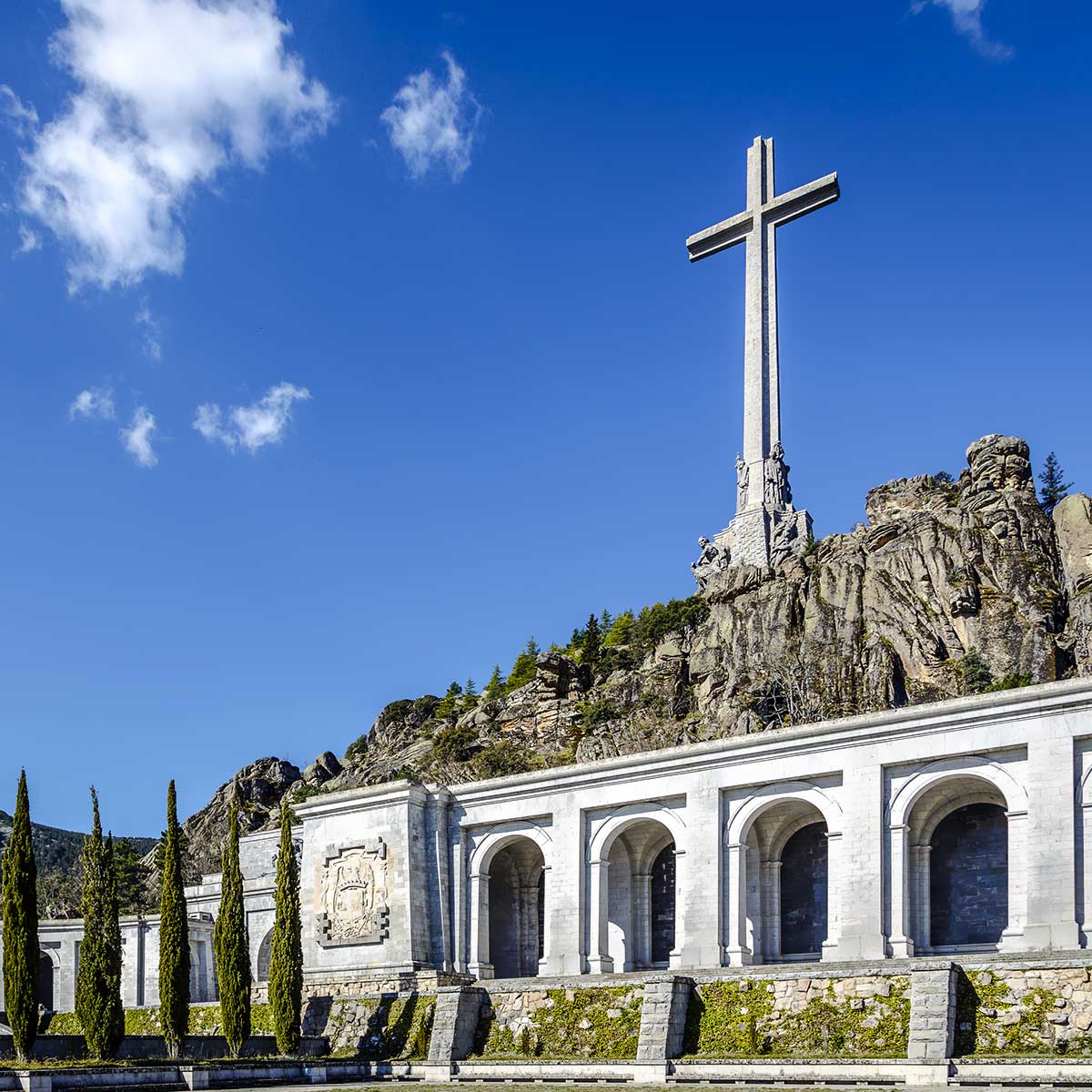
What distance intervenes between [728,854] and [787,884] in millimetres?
3568

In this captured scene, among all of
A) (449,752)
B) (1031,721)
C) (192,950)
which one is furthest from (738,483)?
(1031,721)

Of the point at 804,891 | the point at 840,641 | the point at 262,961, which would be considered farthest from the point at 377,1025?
the point at 840,641

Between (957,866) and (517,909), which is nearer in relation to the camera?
(957,866)

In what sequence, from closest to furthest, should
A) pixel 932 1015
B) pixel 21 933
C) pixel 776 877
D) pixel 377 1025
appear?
pixel 932 1015
pixel 21 933
pixel 377 1025
pixel 776 877

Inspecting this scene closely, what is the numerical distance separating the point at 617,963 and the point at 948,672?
28399 millimetres

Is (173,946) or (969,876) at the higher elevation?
(969,876)

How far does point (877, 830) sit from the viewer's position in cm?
3491

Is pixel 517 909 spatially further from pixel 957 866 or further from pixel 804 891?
pixel 957 866

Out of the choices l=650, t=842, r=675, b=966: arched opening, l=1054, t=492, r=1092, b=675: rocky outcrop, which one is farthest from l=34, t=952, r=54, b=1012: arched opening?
l=1054, t=492, r=1092, b=675: rocky outcrop

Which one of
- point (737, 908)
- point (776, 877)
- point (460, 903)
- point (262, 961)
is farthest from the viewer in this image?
point (262, 961)

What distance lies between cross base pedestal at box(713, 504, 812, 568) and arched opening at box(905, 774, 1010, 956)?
125ft

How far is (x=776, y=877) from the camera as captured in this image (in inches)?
1567

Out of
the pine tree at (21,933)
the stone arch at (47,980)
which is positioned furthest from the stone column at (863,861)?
the stone arch at (47,980)

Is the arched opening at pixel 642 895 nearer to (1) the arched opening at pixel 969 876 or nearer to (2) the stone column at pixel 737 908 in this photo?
(2) the stone column at pixel 737 908
